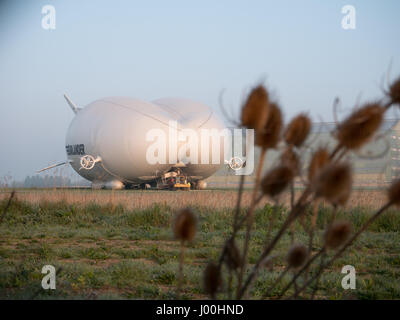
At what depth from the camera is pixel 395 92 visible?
2.82 ft

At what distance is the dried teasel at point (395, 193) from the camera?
807mm

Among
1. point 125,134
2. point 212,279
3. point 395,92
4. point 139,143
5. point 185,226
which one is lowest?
point 212,279

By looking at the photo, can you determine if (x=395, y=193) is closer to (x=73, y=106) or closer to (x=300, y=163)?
(x=300, y=163)

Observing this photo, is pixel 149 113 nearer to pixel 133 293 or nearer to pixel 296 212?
pixel 133 293

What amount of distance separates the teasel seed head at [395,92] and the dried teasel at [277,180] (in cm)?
25

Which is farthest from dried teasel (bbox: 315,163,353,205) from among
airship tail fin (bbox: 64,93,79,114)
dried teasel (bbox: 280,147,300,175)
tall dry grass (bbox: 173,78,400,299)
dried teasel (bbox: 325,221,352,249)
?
airship tail fin (bbox: 64,93,79,114)

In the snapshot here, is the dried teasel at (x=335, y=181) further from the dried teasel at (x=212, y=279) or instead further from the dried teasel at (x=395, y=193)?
the dried teasel at (x=212, y=279)

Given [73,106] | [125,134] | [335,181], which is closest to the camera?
[335,181]

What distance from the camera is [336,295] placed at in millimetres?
3197

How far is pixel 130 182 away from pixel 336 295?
55.4 feet

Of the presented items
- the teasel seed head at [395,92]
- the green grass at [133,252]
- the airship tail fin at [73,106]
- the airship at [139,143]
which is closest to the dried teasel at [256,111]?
the teasel seed head at [395,92]

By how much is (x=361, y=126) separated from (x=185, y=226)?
1.16 ft

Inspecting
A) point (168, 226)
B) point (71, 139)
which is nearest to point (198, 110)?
point (71, 139)

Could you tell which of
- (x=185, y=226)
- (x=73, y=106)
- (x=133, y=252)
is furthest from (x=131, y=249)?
(x=73, y=106)
